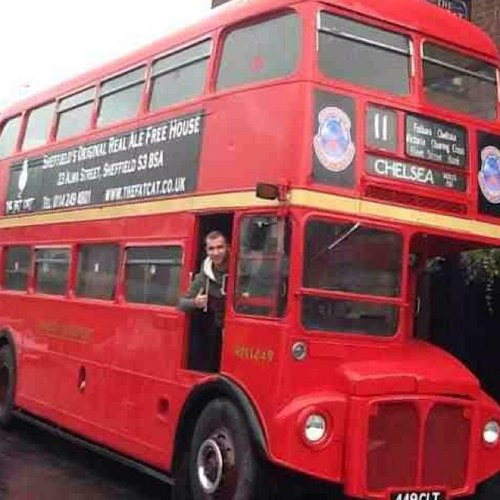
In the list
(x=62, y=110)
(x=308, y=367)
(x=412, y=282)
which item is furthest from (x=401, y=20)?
(x=62, y=110)

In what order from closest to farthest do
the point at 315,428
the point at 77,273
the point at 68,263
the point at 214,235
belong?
the point at 315,428
the point at 214,235
the point at 77,273
the point at 68,263

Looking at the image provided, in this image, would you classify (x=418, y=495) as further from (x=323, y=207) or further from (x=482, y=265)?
(x=482, y=265)

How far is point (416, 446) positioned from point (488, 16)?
26.6 feet

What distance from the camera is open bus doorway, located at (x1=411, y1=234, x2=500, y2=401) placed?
7.52 m

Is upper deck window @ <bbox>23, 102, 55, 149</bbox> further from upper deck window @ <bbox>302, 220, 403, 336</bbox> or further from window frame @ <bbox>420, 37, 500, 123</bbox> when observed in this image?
upper deck window @ <bbox>302, 220, 403, 336</bbox>

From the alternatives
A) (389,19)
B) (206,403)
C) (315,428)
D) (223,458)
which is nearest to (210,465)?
(223,458)

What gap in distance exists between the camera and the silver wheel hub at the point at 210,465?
20.8 ft

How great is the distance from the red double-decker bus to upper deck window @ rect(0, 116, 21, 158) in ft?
10.5

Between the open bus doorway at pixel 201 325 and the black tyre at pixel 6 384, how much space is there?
13.5ft

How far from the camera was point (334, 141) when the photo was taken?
6.29 meters

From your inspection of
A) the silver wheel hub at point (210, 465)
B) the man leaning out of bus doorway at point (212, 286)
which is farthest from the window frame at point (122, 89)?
the silver wheel hub at point (210, 465)

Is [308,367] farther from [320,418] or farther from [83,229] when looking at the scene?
[83,229]

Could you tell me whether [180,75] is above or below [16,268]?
above

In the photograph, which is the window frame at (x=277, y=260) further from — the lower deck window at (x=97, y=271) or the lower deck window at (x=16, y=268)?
the lower deck window at (x=16, y=268)
